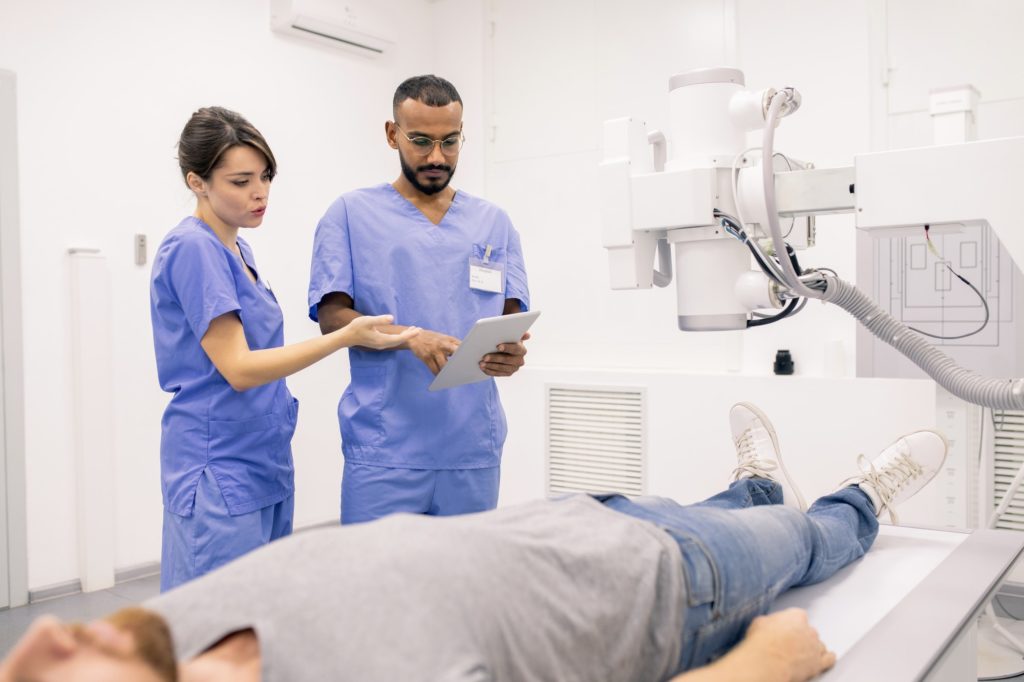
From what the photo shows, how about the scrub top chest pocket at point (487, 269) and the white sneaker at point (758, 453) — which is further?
the scrub top chest pocket at point (487, 269)

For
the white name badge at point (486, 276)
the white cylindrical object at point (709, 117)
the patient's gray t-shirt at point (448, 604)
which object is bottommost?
the patient's gray t-shirt at point (448, 604)

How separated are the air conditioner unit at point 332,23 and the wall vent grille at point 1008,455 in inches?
116

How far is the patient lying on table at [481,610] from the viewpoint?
29.1 inches

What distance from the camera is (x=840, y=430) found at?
2783mm

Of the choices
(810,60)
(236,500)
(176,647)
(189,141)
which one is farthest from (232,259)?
(810,60)

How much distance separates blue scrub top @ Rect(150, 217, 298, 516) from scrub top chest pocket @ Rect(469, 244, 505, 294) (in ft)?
1.83

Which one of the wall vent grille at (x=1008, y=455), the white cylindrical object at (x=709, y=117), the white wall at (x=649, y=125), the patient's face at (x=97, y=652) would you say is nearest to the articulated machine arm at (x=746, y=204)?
the white cylindrical object at (x=709, y=117)

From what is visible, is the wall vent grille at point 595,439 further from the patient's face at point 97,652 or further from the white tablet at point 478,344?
the patient's face at point 97,652

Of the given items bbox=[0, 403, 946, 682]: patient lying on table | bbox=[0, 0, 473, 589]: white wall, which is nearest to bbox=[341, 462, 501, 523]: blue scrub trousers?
bbox=[0, 403, 946, 682]: patient lying on table

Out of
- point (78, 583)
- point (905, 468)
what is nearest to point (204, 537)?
point (905, 468)

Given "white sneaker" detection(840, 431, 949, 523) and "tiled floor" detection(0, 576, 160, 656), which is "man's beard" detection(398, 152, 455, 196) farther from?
"tiled floor" detection(0, 576, 160, 656)

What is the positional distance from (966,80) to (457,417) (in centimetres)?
213

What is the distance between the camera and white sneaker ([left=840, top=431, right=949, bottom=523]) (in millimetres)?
1722

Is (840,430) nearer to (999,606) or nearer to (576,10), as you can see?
(999,606)
